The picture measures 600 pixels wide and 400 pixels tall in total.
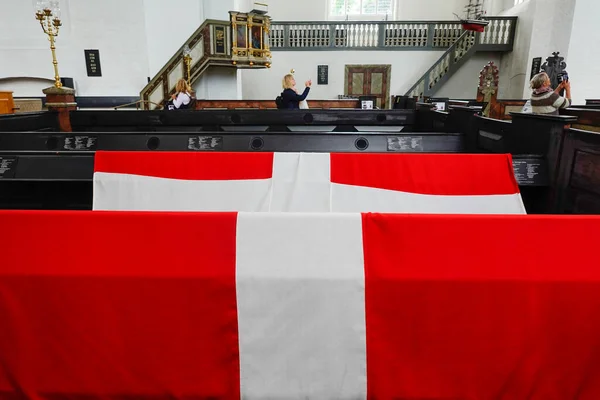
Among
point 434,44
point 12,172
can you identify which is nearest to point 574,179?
point 12,172

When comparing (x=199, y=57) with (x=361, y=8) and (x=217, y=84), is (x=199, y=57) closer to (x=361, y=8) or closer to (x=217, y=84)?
(x=217, y=84)

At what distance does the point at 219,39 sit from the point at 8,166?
27.3ft

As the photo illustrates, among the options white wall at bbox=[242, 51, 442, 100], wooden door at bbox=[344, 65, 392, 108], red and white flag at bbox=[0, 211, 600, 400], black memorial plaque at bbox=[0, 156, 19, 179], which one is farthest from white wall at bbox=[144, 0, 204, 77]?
red and white flag at bbox=[0, 211, 600, 400]

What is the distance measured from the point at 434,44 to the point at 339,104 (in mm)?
6139

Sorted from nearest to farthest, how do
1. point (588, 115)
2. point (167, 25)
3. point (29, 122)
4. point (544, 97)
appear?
point (588, 115), point (544, 97), point (29, 122), point (167, 25)

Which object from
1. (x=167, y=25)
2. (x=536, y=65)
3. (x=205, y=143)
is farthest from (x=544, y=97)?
(x=167, y=25)

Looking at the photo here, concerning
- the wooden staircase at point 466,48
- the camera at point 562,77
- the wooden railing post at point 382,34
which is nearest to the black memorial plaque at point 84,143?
the camera at point 562,77

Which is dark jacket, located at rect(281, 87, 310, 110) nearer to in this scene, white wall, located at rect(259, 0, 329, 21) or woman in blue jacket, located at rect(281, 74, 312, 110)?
woman in blue jacket, located at rect(281, 74, 312, 110)

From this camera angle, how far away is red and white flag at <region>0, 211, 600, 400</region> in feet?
3.26

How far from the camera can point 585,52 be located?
10.5 m

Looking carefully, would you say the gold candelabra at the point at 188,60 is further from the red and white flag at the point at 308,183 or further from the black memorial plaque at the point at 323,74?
the red and white flag at the point at 308,183

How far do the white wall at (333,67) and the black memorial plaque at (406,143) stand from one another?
11.9 meters

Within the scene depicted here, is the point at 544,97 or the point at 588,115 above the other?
the point at 544,97

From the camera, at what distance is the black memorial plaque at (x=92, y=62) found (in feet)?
38.4
